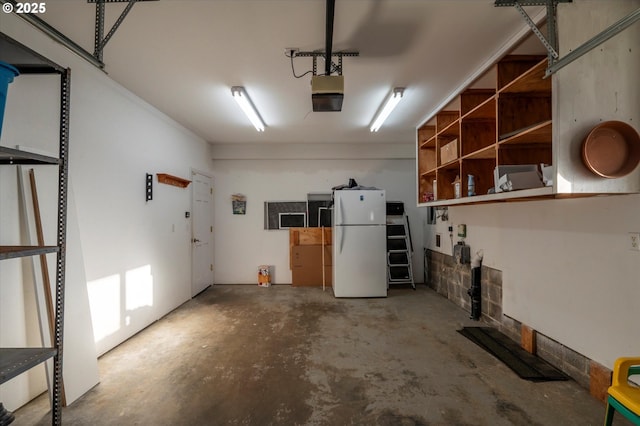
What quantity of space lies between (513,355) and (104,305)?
13.2 feet

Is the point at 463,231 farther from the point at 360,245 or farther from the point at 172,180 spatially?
the point at 172,180

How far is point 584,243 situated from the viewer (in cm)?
222

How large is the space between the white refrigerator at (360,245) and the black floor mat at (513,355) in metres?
1.62

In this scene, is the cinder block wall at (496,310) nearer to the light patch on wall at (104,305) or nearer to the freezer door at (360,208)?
the freezer door at (360,208)

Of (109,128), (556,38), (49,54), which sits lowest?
(109,128)

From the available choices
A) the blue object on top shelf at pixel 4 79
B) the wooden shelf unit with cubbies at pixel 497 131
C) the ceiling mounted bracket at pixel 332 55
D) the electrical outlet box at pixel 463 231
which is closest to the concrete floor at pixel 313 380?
the electrical outlet box at pixel 463 231

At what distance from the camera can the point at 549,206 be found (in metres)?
2.58

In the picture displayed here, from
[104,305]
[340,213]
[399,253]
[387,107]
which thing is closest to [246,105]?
[387,107]

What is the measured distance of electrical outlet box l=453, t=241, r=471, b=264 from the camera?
396 cm

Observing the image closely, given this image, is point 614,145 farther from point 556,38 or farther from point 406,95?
point 406,95

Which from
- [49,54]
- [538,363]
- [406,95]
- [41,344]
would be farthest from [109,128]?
[538,363]

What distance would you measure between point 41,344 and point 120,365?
0.78m

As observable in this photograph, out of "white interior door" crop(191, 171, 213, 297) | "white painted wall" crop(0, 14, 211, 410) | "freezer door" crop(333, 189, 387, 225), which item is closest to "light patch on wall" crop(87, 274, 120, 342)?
"white painted wall" crop(0, 14, 211, 410)

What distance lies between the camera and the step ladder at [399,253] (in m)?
5.39
